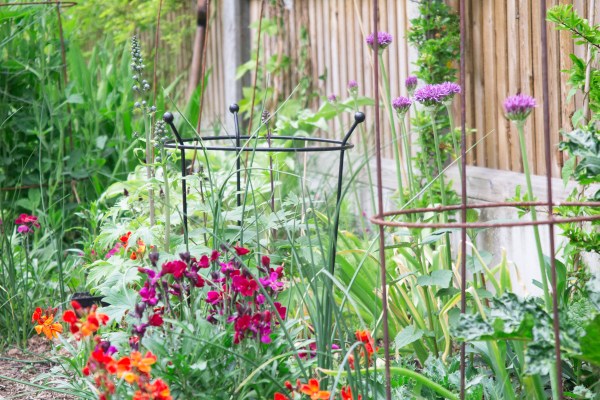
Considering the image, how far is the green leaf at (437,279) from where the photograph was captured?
2.21 metres

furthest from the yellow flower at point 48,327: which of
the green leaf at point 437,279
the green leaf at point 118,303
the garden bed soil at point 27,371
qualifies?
the green leaf at point 437,279

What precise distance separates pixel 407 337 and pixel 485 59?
79.5 inches

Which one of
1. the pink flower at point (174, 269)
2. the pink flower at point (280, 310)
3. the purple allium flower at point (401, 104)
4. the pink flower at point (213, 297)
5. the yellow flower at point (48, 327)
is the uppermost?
the purple allium flower at point (401, 104)

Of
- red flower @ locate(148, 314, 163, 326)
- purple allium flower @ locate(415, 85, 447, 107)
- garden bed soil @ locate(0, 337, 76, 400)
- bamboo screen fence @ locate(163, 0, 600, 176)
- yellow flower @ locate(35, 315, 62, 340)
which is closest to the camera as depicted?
red flower @ locate(148, 314, 163, 326)

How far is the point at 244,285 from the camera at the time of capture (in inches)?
69.7

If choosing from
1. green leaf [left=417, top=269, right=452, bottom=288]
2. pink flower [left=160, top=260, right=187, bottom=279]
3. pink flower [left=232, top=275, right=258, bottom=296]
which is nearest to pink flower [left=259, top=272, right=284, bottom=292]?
pink flower [left=232, top=275, right=258, bottom=296]

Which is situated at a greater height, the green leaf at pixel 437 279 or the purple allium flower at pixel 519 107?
the purple allium flower at pixel 519 107

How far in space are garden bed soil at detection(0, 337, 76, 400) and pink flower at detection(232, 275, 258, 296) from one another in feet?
2.41

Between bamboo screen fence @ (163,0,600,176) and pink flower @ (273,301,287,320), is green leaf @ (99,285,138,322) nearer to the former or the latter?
pink flower @ (273,301,287,320)

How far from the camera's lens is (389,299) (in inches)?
103

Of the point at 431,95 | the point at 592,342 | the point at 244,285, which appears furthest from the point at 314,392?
the point at 431,95

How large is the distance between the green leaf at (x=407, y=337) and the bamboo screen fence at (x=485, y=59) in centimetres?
103

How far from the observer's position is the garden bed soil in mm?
2396

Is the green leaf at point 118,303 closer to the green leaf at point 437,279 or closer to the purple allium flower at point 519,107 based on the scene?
the green leaf at point 437,279
